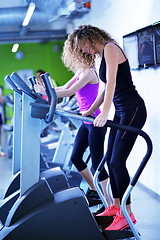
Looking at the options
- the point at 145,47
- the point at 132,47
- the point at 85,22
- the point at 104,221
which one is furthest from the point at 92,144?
the point at 85,22

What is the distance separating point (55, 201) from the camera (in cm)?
263

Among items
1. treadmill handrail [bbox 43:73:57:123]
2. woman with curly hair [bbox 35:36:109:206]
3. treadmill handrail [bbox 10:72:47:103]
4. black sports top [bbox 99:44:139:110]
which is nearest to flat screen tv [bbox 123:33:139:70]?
woman with curly hair [bbox 35:36:109:206]

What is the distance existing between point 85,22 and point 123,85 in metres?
4.41

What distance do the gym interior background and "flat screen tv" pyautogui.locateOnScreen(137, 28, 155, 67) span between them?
8 cm

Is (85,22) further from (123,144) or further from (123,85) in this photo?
(123,144)

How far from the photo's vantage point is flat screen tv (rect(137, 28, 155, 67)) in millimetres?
3914

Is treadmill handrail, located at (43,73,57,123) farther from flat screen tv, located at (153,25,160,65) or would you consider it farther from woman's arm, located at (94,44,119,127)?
flat screen tv, located at (153,25,160,65)

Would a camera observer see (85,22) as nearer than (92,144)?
No

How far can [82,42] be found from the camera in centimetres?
276

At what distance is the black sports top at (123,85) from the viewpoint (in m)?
2.68

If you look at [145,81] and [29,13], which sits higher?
[29,13]

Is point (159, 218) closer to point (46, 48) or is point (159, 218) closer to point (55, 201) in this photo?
point (55, 201)

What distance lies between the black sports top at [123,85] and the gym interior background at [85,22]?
1206 millimetres

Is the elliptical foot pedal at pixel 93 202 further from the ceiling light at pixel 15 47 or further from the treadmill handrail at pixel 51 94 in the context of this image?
the ceiling light at pixel 15 47
